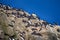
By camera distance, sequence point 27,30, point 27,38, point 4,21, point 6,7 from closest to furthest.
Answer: point 4,21 < point 27,38 < point 27,30 < point 6,7

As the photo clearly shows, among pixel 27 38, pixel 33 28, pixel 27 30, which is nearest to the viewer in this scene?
pixel 27 38

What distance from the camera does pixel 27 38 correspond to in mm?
14469

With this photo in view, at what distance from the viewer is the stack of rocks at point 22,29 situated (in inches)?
448

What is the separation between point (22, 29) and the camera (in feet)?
50.6

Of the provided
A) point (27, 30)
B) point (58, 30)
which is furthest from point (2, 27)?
point (58, 30)

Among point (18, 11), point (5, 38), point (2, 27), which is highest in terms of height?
point (18, 11)

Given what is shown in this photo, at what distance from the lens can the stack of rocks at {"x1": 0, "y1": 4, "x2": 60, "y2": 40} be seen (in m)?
11.4

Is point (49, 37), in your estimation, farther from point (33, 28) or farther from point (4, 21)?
point (4, 21)

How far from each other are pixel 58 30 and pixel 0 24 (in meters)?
8.74

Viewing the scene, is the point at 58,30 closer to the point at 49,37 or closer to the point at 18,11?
the point at 49,37

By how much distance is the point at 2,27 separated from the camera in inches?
437

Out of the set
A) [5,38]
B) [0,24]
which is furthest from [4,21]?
[5,38]

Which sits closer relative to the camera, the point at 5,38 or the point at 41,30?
the point at 5,38

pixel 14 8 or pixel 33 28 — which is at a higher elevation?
pixel 14 8
